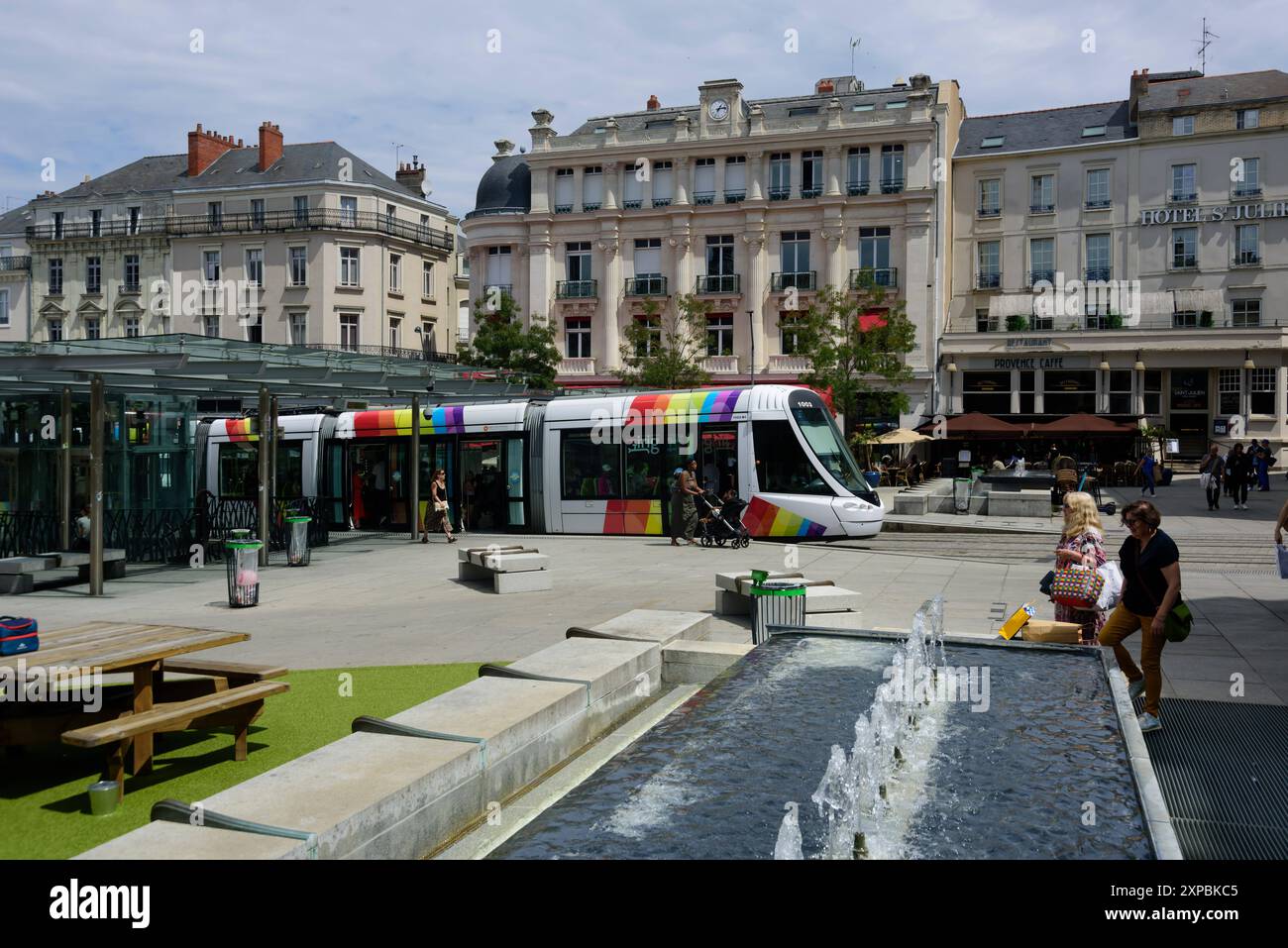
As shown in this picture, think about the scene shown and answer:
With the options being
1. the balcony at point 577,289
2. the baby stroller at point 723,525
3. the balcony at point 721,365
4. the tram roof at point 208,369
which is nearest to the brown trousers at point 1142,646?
the tram roof at point 208,369

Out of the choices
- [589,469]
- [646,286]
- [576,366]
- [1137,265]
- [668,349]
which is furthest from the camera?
[576,366]

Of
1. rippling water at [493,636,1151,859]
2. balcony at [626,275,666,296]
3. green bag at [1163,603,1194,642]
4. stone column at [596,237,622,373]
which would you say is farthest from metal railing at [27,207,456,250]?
green bag at [1163,603,1194,642]

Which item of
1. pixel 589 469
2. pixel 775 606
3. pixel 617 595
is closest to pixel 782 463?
pixel 589 469

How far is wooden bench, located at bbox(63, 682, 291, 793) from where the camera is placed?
18.2 ft

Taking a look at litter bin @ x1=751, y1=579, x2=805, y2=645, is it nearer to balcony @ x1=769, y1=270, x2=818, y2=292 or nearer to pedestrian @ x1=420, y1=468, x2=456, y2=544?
pedestrian @ x1=420, y1=468, x2=456, y2=544

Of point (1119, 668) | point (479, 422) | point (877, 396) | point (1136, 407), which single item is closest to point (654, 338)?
point (877, 396)

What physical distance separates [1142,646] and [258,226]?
54.8m

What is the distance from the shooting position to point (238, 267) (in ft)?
184

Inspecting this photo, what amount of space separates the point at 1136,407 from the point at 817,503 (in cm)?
3271

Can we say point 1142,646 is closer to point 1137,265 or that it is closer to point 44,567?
point 44,567

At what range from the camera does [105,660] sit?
6.06m

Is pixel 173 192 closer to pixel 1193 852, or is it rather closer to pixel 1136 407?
pixel 1136 407

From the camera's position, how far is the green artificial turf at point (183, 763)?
5.63m

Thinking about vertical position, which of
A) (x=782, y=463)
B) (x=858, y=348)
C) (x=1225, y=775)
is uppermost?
(x=858, y=348)
